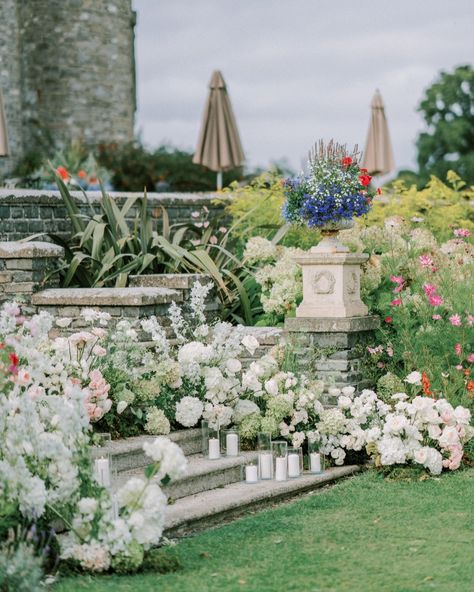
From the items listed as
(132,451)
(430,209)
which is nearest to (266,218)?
(430,209)

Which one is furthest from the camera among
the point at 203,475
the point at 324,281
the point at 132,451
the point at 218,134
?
the point at 218,134

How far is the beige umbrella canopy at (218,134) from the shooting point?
48.3 ft

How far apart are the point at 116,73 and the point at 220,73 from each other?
6.65 meters

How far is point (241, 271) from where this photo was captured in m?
10.1

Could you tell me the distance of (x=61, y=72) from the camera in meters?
20.4

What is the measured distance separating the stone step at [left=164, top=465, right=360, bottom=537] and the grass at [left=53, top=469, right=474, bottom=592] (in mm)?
140

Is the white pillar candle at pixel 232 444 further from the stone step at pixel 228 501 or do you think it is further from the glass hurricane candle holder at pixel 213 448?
the stone step at pixel 228 501

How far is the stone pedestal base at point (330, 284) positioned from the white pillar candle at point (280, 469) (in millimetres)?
1313

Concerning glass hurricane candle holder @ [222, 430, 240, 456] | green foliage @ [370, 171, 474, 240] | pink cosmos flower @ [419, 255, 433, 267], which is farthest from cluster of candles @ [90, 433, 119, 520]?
green foliage @ [370, 171, 474, 240]

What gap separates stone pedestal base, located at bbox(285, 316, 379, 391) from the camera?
8.25 meters

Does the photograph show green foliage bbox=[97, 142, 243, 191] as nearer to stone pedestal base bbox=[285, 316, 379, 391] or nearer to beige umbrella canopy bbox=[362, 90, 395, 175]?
beige umbrella canopy bbox=[362, 90, 395, 175]

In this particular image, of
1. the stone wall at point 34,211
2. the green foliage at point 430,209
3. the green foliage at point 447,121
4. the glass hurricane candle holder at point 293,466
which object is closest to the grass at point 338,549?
the glass hurricane candle holder at point 293,466

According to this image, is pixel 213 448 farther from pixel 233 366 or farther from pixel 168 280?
pixel 168 280

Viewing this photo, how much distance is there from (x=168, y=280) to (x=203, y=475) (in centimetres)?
224
